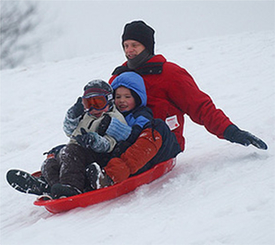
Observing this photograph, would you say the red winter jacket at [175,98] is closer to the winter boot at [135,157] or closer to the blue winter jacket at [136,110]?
the blue winter jacket at [136,110]

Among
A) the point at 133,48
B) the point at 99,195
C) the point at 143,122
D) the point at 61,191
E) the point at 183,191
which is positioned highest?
the point at 133,48

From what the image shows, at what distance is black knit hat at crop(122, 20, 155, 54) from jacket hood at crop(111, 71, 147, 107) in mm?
402

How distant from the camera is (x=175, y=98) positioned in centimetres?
321

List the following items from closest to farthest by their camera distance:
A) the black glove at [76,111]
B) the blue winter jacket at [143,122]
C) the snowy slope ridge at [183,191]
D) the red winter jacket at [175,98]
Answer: the snowy slope ridge at [183,191], the black glove at [76,111], the blue winter jacket at [143,122], the red winter jacket at [175,98]

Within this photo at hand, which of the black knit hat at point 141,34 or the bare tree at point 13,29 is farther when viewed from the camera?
the bare tree at point 13,29

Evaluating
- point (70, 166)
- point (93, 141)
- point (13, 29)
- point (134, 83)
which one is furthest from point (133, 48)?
point (13, 29)

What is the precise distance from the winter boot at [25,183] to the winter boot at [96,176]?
34 cm

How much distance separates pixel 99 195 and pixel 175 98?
1063 millimetres

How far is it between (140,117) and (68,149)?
543 millimetres

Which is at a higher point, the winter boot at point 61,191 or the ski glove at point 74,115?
the ski glove at point 74,115

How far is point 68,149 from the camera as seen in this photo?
2.65 meters

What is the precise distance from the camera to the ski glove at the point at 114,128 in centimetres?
270

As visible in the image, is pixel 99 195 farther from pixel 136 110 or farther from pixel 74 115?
pixel 136 110

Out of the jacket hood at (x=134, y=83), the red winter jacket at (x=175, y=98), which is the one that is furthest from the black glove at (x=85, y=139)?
the red winter jacket at (x=175, y=98)
